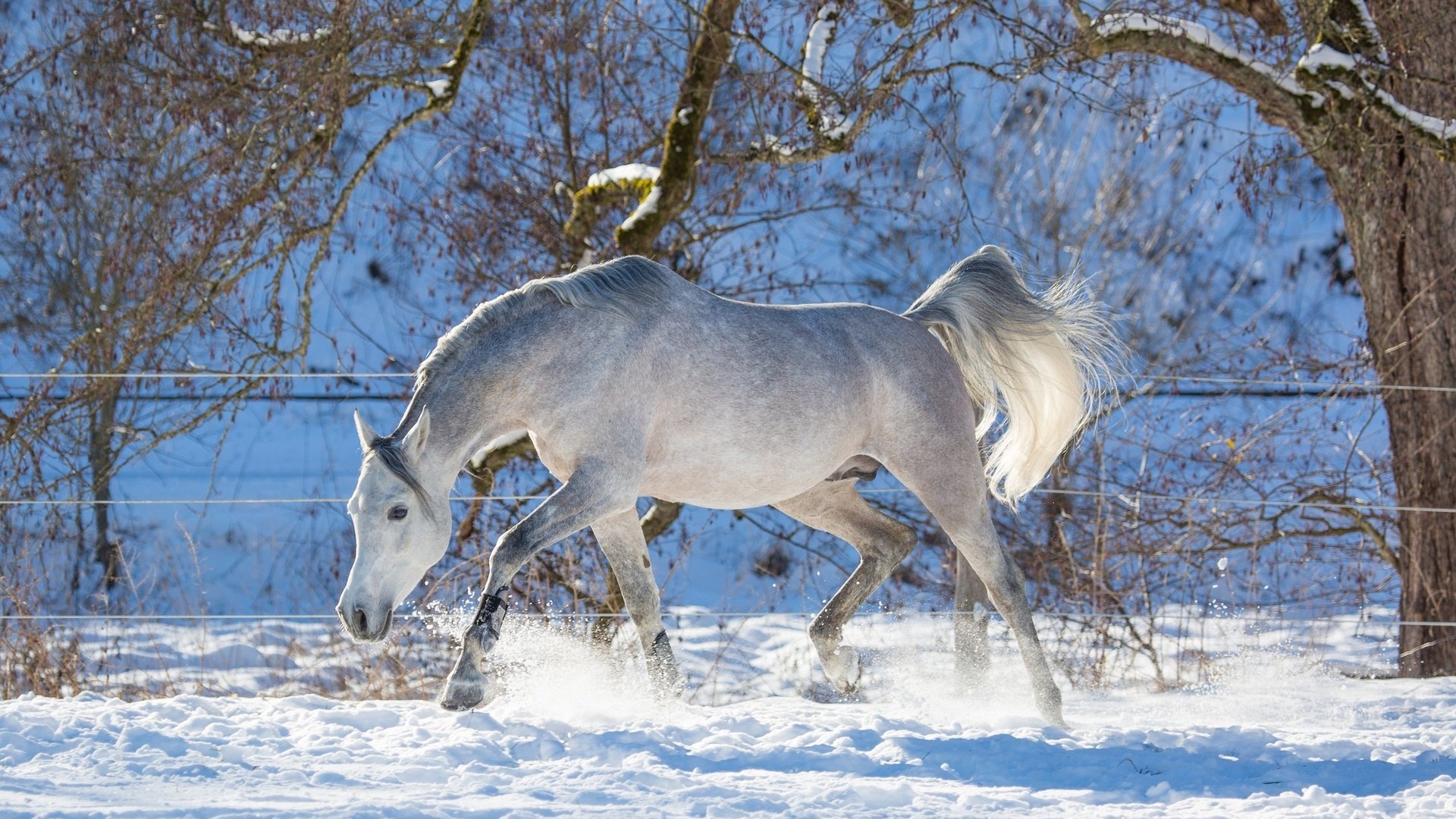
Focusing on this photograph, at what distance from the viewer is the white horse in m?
3.98

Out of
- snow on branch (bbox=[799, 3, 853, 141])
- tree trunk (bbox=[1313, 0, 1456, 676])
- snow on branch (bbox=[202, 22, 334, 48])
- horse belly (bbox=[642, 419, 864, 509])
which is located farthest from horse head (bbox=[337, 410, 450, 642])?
tree trunk (bbox=[1313, 0, 1456, 676])

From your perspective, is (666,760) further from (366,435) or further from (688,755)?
(366,435)

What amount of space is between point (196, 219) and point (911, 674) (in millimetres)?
4616

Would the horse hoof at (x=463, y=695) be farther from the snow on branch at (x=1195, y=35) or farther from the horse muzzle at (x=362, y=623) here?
the snow on branch at (x=1195, y=35)

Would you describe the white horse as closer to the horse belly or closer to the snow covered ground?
the horse belly

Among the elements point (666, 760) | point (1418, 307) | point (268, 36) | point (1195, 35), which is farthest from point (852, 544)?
point (268, 36)

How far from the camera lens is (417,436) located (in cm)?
391

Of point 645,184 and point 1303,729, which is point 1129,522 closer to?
point 645,184

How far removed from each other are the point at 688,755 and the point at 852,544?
65.0 inches

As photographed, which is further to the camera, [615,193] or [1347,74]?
[615,193]

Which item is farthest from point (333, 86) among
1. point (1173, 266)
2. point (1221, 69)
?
point (1173, 266)

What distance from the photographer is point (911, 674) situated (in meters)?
5.76

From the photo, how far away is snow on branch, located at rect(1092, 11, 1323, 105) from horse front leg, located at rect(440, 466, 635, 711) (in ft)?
12.2

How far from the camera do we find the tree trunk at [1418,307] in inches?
273
